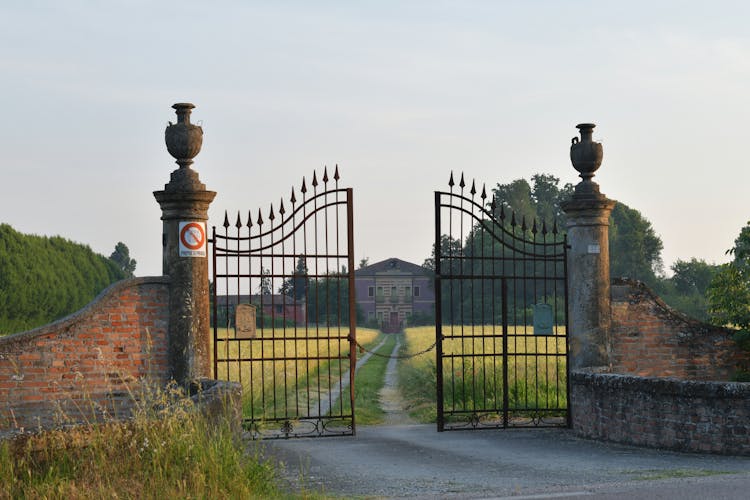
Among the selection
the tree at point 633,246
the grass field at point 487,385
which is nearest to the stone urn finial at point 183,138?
the grass field at point 487,385

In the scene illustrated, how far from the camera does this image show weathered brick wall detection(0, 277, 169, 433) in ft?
33.6

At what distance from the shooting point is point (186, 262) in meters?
11.0

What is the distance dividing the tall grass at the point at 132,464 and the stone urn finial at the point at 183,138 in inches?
176

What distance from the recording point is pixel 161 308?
36.0 feet

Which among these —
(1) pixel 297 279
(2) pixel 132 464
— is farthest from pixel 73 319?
(1) pixel 297 279

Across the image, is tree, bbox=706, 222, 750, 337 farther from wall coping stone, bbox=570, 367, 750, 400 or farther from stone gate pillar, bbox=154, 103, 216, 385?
stone gate pillar, bbox=154, 103, 216, 385

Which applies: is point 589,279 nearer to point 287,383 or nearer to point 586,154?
point 586,154

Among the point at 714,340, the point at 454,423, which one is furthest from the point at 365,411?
the point at 714,340

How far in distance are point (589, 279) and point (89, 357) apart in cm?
646

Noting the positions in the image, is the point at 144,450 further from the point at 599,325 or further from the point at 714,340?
the point at 714,340

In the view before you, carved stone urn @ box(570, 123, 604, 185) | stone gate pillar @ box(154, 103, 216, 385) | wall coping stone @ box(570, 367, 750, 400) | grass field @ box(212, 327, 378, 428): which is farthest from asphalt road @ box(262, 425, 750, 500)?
carved stone urn @ box(570, 123, 604, 185)

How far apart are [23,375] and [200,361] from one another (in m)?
1.98

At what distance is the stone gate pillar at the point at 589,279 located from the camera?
40.6 feet

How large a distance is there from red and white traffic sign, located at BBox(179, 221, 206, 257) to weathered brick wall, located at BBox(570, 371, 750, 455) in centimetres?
505
